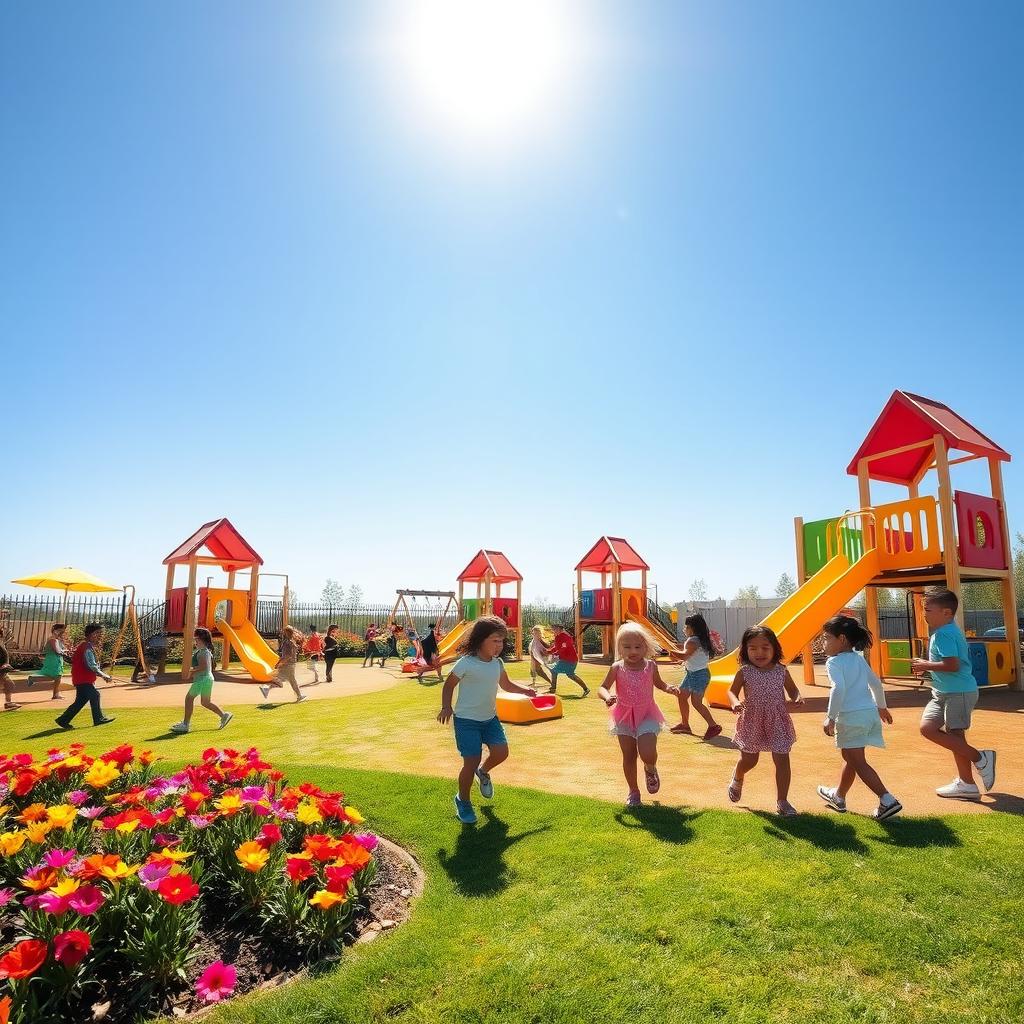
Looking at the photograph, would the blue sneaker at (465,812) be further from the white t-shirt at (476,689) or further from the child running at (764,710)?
the child running at (764,710)

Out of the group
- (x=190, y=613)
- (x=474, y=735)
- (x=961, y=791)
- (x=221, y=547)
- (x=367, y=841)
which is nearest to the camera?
(x=367, y=841)

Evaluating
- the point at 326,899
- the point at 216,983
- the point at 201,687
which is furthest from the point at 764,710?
the point at 201,687

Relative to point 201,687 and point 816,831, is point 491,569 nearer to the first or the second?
point 201,687

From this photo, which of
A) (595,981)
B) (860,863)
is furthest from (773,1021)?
(860,863)

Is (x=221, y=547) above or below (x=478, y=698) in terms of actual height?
above

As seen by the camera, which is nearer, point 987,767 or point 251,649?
point 987,767

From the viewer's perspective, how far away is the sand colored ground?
6.29m

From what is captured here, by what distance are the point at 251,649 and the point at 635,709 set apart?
17809 mm

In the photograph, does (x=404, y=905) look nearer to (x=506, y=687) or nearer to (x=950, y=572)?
(x=506, y=687)

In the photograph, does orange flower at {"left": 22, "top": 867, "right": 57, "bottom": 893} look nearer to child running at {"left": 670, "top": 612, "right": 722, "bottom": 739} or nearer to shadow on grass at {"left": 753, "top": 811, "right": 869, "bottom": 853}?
shadow on grass at {"left": 753, "top": 811, "right": 869, "bottom": 853}

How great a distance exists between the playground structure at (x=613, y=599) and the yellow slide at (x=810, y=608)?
446 inches

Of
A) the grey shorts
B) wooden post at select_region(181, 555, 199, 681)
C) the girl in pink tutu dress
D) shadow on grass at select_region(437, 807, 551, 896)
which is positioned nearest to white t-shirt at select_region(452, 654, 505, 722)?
shadow on grass at select_region(437, 807, 551, 896)

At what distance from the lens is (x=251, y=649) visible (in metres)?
20.7

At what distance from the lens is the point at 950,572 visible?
1323 cm
